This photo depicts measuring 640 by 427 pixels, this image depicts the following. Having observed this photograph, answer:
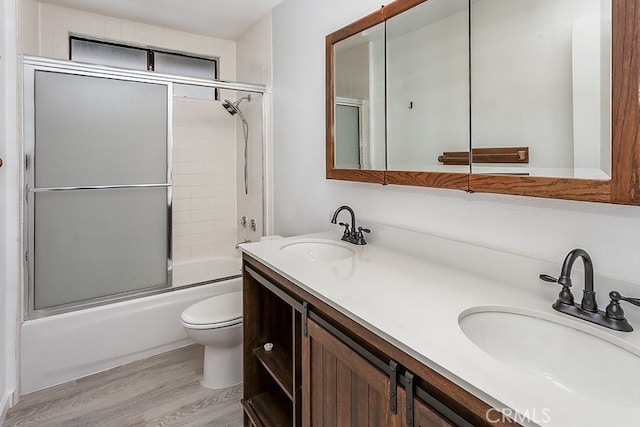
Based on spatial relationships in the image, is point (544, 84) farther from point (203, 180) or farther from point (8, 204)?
point (203, 180)

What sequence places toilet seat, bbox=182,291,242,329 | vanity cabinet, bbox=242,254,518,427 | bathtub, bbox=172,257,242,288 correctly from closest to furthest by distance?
vanity cabinet, bbox=242,254,518,427 < toilet seat, bbox=182,291,242,329 < bathtub, bbox=172,257,242,288

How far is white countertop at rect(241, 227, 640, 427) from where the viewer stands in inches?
23.3

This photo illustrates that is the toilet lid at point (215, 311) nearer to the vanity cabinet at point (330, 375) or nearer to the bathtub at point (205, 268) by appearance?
the vanity cabinet at point (330, 375)

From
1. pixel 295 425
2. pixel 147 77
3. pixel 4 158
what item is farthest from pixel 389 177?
pixel 4 158

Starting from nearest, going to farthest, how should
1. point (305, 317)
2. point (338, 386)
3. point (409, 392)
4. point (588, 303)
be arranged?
point (409, 392) → point (588, 303) → point (338, 386) → point (305, 317)

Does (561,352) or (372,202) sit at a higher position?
(372,202)

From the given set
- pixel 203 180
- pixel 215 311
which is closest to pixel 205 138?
pixel 203 180

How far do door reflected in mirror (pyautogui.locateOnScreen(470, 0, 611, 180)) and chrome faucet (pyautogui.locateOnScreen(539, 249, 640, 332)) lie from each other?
234mm

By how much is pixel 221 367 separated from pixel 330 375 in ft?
4.11

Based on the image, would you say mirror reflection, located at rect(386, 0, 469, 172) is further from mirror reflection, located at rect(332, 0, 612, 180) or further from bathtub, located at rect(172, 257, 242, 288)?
bathtub, located at rect(172, 257, 242, 288)

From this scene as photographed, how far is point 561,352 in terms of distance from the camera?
36.2 inches

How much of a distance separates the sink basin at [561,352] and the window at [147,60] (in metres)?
2.48

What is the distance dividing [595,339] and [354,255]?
2.97 ft

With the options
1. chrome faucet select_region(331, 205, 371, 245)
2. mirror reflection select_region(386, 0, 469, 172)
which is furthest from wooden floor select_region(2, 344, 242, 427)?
mirror reflection select_region(386, 0, 469, 172)
